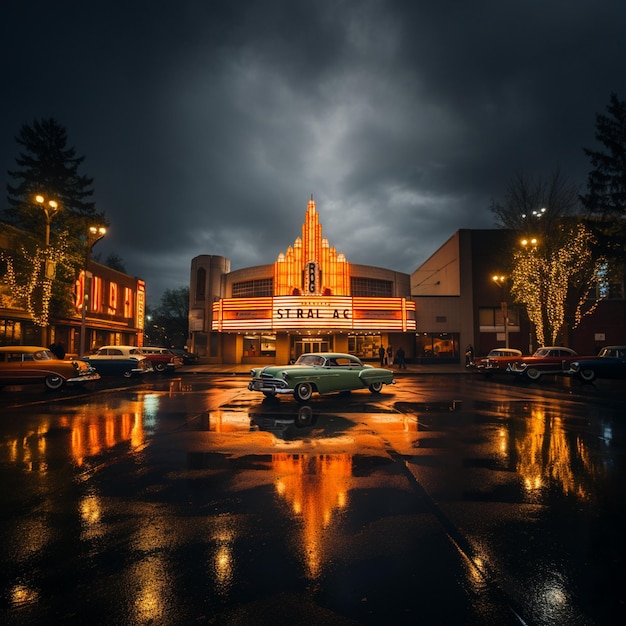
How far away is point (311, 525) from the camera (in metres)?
3.89

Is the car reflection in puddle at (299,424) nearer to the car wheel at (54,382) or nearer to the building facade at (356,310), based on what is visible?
the car wheel at (54,382)

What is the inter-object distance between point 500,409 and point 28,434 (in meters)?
11.4

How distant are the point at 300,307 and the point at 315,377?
21.3 m

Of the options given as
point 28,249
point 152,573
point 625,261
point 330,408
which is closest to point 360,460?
point 152,573

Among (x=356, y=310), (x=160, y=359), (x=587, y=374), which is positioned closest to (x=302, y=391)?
(x=587, y=374)

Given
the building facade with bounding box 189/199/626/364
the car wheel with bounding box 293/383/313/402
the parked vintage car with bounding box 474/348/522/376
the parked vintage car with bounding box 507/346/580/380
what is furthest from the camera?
the building facade with bounding box 189/199/626/364

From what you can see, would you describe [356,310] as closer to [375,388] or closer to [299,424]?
[375,388]

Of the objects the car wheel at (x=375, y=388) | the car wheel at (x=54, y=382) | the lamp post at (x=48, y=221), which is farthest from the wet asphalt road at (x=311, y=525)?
the lamp post at (x=48, y=221)

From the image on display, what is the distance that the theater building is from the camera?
34.5 metres

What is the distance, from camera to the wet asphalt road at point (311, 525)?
2.66m

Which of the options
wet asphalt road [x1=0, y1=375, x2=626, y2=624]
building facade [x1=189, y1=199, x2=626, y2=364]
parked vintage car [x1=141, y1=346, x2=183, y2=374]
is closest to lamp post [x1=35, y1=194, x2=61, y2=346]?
parked vintage car [x1=141, y1=346, x2=183, y2=374]

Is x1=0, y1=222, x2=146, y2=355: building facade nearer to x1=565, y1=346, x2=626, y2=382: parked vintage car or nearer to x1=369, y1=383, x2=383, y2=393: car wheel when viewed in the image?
x1=369, y1=383, x2=383, y2=393: car wheel

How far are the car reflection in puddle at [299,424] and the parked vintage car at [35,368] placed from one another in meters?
9.23

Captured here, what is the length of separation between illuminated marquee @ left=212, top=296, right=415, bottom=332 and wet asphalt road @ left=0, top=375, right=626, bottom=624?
83.7 feet
